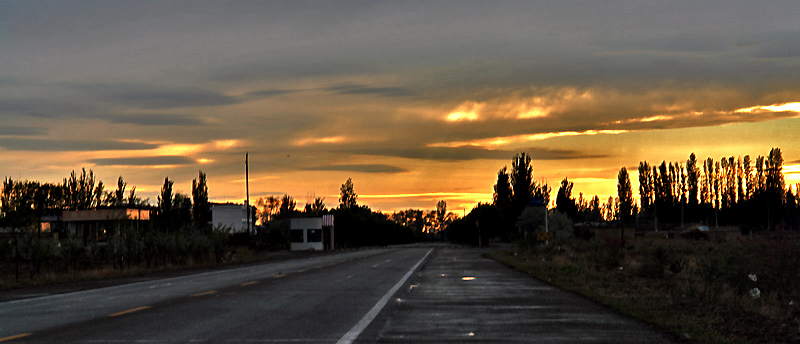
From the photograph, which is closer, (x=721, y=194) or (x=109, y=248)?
(x=109, y=248)

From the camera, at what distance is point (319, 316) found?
46.0 ft

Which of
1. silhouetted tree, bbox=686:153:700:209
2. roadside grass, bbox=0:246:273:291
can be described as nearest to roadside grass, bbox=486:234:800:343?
roadside grass, bbox=0:246:273:291

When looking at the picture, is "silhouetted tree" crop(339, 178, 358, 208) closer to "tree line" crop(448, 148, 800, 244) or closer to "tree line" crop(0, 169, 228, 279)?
"tree line" crop(448, 148, 800, 244)

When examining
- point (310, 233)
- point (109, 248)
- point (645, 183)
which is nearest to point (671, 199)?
point (645, 183)

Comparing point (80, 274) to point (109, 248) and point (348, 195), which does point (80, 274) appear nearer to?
point (109, 248)

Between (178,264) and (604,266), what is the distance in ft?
78.9

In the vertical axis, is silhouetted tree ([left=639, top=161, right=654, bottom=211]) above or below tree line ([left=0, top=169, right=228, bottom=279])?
above

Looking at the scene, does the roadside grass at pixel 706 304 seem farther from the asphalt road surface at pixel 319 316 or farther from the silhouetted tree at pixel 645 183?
the silhouetted tree at pixel 645 183

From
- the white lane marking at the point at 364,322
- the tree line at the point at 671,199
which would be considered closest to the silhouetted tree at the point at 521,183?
the tree line at the point at 671,199

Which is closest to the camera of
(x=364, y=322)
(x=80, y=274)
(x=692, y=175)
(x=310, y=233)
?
(x=364, y=322)

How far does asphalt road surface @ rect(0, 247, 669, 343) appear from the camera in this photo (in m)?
11.2

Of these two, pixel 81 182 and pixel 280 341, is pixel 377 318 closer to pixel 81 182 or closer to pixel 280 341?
pixel 280 341

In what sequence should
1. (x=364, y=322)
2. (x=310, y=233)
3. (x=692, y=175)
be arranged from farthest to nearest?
(x=692, y=175) → (x=310, y=233) → (x=364, y=322)

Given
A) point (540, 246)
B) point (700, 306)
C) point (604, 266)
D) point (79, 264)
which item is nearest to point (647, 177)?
point (540, 246)
